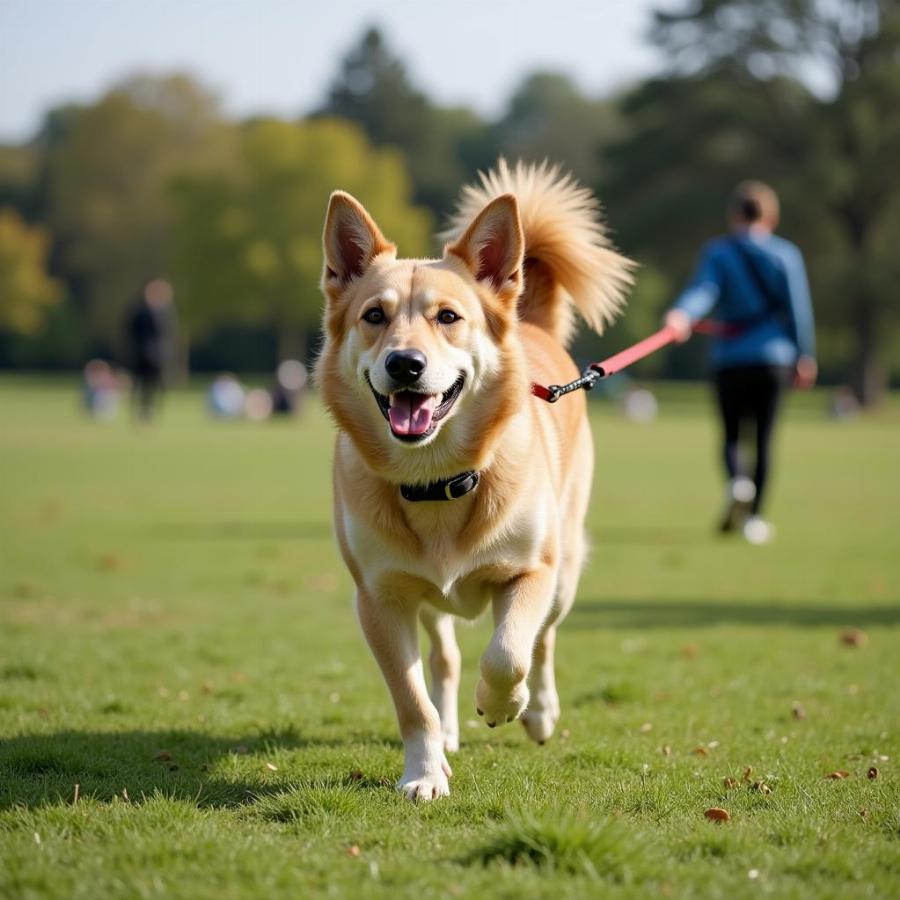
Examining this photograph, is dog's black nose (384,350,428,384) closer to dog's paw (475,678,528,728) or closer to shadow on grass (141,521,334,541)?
dog's paw (475,678,528,728)

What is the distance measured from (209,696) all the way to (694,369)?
64.8 metres

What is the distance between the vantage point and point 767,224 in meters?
11.9

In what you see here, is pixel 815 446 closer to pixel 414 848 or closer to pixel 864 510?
pixel 864 510

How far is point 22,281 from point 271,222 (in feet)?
51.1

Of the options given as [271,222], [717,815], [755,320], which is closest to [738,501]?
[755,320]

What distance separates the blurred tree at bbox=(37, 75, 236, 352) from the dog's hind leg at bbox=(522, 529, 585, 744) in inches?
2634

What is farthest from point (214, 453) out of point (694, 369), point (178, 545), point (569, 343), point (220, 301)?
point (694, 369)

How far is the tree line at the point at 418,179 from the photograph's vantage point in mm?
46375

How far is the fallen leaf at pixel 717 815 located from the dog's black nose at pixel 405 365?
5.96 ft

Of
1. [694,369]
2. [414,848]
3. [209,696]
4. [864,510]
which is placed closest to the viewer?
[414,848]

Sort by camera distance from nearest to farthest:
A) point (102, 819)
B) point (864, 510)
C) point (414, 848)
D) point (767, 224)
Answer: point (414, 848), point (102, 819), point (767, 224), point (864, 510)

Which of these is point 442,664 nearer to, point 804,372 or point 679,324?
point 679,324

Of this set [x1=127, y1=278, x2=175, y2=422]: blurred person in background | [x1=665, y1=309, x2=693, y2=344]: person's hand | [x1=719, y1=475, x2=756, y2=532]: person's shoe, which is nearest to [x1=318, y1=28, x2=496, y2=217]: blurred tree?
[x1=127, y1=278, x2=175, y2=422]: blurred person in background

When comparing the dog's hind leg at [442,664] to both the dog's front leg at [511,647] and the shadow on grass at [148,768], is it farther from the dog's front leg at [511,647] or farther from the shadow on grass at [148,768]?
the dog's front leg at [511,647]
